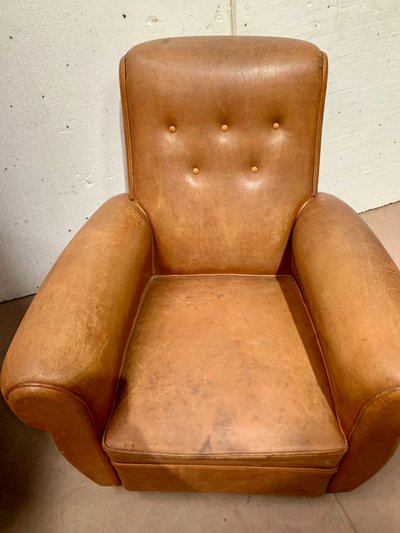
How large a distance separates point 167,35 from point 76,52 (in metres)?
0.28

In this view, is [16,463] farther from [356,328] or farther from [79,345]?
[356,328]

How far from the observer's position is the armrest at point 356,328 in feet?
2.21

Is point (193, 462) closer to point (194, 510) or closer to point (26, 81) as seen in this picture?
point (194, 510)

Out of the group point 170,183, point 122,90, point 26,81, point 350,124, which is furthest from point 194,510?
point 350,124

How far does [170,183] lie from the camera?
1.09 metres

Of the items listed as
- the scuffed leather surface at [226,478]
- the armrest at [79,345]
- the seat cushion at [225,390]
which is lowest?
the scuffed leather surface at [226,478]

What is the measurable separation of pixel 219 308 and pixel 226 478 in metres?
0.40

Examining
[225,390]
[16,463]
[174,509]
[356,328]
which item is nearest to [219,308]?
[225,390]

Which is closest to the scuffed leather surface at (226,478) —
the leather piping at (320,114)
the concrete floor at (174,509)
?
the concrete floor at (174,509)

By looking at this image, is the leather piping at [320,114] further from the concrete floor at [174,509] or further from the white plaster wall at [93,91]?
the concrete floor at [174,509]

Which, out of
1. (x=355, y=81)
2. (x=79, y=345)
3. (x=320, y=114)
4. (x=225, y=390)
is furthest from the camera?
(x=355, y=81)

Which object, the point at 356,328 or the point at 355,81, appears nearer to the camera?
the point at 356,328

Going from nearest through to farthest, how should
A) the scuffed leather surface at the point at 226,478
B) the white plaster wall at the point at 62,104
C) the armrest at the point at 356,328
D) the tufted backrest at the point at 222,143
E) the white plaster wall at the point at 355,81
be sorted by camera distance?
the armrest at the point at 356,328 → the scuffed leather surface at the point at 226,478 → the tufted backrest at the point at 222,143 → the white plaster wall at the point at 62,104 → the white plaster wall at the point at 355,81

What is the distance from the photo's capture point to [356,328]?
29.0 inches
